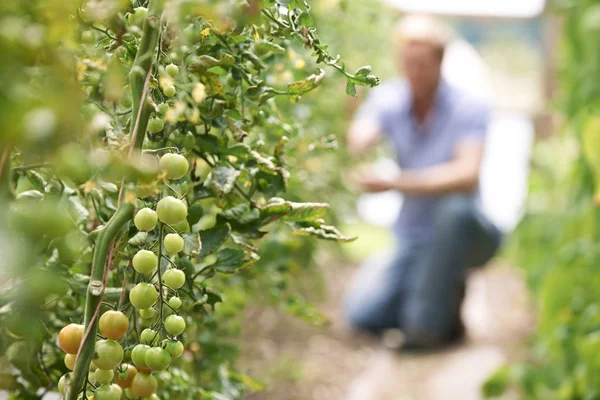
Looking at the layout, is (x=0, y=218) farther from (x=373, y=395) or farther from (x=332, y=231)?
(x=373, y=395)

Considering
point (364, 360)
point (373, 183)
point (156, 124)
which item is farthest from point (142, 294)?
point (364, 360)

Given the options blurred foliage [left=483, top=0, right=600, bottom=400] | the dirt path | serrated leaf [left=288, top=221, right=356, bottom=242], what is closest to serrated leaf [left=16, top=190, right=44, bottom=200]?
serrated leaf [left=288, top=221, right=356, bottom=242]

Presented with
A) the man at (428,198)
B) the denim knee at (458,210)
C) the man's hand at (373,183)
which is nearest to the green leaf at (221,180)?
the man's hand at (373,183)

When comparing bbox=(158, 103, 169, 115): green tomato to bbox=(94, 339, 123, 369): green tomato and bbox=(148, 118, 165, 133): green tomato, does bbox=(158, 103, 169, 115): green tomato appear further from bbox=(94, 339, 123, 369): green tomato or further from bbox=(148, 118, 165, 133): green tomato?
bbox=(94, 339, 123, 369): green tomato

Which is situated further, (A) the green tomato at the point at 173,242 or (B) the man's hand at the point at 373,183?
(B) the man's hand at the point at 373,183

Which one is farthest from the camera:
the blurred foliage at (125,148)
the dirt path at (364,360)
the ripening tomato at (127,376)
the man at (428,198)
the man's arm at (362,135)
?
the man's arm at (362,135)

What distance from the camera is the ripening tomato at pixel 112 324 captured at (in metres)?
0.48

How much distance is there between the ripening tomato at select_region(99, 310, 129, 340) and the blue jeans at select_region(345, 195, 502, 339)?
6.87 feet

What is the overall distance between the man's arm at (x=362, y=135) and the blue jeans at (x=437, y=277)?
0.35 metres

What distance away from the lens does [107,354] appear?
47 cm

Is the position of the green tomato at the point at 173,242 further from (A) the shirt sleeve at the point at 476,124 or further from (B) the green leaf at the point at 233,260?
(A) the shirt sleeve at the point at 476,124

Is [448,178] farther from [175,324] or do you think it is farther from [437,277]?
[175,324]

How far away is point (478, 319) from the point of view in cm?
282

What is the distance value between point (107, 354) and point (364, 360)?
6.43 feet
